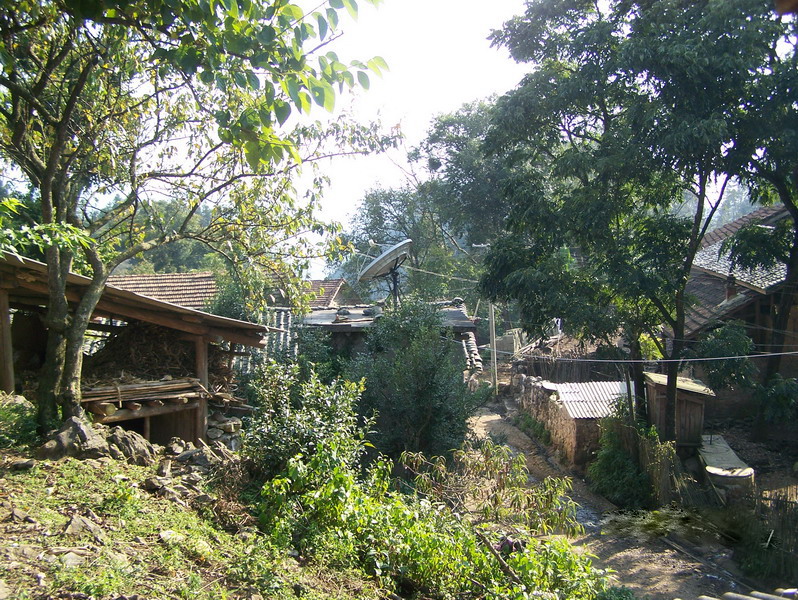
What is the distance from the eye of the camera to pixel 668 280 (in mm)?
12719

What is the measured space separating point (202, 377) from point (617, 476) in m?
8.88

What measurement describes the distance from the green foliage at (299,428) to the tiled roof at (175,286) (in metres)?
12.8

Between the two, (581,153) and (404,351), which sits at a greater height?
(581,153)

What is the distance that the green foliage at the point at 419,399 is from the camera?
10498mm

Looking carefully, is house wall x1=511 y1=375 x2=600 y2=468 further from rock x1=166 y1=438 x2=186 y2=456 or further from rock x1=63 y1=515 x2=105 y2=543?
rock x1=63 y1=515 x2=105 y2=543

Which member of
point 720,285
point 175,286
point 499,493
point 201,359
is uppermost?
point 175,286

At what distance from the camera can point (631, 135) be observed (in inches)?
496

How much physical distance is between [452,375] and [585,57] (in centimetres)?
820

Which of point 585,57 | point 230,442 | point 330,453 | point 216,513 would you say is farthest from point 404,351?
point 585,57

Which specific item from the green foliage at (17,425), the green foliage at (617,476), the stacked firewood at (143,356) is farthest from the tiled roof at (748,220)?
the green foliage at (17,425)

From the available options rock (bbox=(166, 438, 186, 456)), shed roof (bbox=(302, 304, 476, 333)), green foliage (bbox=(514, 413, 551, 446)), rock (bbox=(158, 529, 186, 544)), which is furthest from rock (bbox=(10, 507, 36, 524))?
green foliage (bbox=(514, 413, 551, 446))

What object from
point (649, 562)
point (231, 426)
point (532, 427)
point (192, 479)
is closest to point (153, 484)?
point (192, 479)

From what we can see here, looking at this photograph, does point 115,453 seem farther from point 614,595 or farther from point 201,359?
point 614,595

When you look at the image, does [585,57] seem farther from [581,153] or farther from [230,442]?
[230,442]
